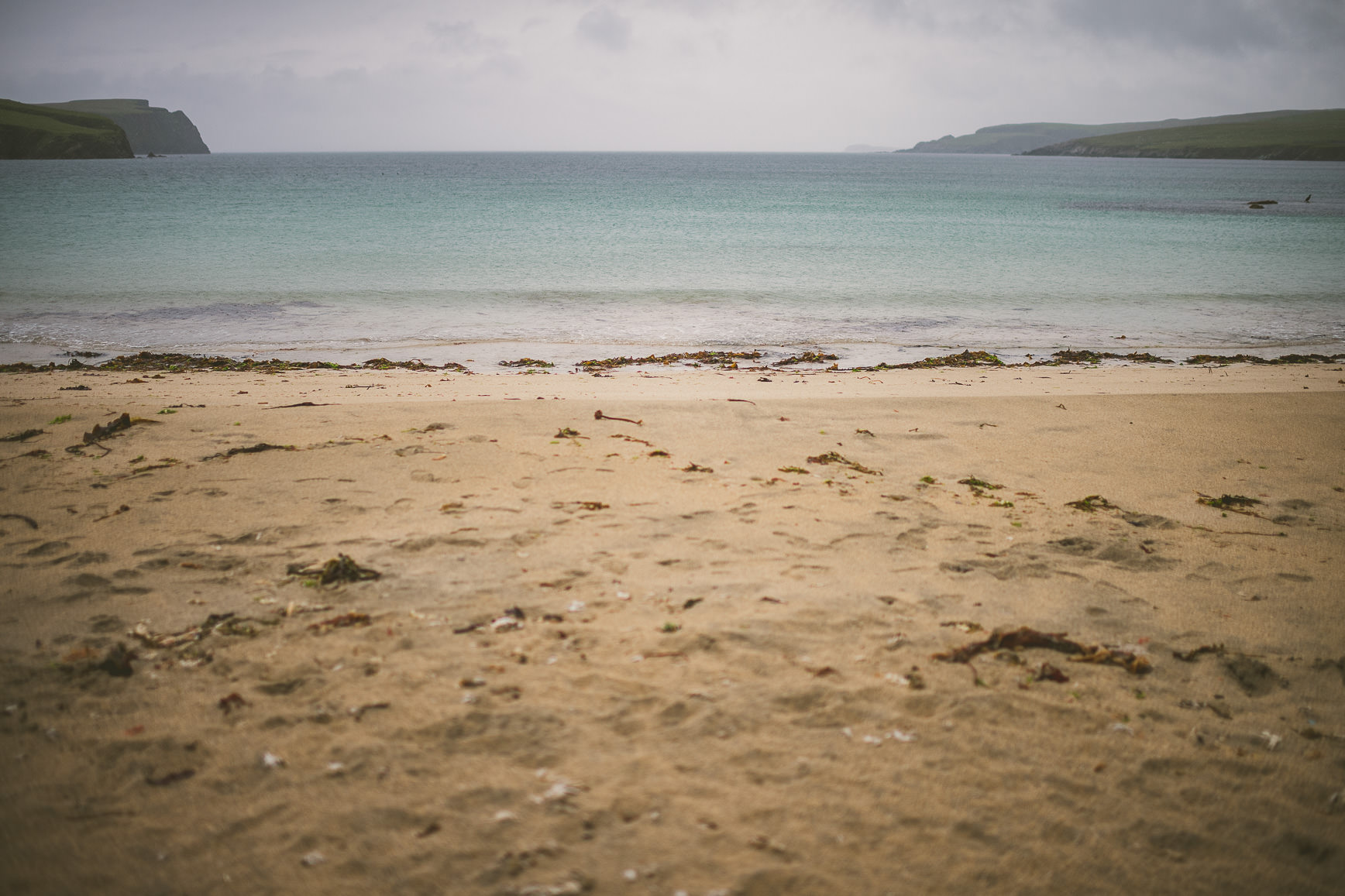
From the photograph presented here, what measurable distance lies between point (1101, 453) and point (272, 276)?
67.9ft

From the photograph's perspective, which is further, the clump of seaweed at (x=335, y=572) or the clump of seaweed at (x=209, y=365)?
the clump of seaweed at (x=209, y=365)

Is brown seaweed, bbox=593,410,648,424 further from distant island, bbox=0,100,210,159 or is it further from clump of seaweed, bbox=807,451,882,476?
distant island, bbox=0,100,210,159

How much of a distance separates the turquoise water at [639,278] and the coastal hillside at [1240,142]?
124 meters

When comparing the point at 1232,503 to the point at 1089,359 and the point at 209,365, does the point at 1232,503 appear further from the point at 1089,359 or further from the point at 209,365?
the point at 209,365

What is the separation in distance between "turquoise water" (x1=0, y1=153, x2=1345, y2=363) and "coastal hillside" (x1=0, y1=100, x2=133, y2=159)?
77.0 m

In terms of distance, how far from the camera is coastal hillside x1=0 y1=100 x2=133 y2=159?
98.9m

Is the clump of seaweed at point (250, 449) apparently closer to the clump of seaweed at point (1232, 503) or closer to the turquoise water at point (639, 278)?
the turquoise water at point (639, 278)

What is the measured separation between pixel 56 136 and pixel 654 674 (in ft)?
460

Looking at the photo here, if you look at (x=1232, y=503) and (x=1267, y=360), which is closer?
(x=1232, y=503)

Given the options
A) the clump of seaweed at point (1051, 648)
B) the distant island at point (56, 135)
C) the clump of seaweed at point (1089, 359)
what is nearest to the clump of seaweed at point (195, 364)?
the clump of seaweed at point (1051, 648)

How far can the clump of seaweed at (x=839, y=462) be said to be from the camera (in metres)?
6.16

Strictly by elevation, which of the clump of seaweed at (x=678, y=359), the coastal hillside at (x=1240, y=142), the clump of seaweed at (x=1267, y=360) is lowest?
the clump of seaweed at (x=678, y=359)

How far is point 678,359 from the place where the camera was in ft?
40.4

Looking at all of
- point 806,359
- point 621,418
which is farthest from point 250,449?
point 806,359
